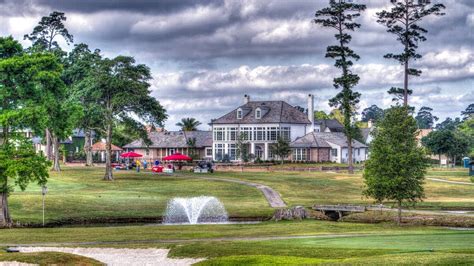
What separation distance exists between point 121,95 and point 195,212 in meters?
34.0

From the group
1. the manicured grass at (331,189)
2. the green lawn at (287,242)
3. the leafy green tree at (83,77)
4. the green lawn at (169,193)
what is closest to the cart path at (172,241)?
the green lawn at (287,242)

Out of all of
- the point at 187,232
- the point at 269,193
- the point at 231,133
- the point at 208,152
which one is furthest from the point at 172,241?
the point at 208,152

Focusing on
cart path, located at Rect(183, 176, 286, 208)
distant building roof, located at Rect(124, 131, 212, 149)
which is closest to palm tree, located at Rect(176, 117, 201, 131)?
distant building roof, located at Rect(124, 131, 212, 149)

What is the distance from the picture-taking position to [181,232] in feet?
155

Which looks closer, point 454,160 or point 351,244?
point 351,244

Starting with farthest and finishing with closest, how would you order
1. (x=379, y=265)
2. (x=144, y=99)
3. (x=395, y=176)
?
1. (x=144, y=99)
2. (x=395, y=176)
3. (x=379, y=265)

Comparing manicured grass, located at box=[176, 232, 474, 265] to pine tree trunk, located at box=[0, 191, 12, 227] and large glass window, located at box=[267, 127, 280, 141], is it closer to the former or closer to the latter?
pine tree trunk, located at box=[0, 191, 12, 227]

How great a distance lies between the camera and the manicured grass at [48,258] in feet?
103

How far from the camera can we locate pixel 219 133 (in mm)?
136375

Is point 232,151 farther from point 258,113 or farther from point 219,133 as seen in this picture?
point 258,113

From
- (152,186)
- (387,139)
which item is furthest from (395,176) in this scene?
(152,186)

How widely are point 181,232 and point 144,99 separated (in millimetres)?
45664

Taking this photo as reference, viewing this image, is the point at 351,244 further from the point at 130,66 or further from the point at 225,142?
the point at 225,142

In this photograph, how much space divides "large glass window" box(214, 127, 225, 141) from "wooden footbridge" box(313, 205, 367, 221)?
2945 inches
